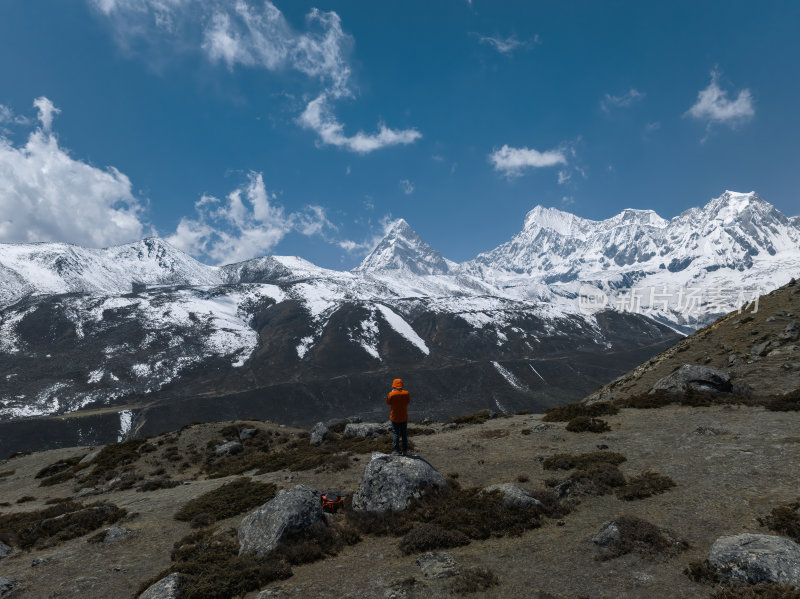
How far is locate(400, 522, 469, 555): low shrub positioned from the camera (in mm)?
12953

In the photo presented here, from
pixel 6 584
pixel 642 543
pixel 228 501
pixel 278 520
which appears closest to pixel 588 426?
pixel 642 543

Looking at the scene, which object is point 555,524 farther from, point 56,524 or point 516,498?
point 56,524

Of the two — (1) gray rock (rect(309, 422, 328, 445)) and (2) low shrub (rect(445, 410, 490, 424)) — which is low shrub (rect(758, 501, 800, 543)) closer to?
(2) low shrub (rect(445, 410, 490, 424))

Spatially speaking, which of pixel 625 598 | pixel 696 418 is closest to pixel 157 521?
pixel 625 598

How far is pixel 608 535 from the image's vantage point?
38.9 ft

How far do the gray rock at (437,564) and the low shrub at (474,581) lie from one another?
0.40 meters

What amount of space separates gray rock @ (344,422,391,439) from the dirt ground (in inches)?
347

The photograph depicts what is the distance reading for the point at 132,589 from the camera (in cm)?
1334

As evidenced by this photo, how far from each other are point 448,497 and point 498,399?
167 metres

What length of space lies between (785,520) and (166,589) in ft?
57.4

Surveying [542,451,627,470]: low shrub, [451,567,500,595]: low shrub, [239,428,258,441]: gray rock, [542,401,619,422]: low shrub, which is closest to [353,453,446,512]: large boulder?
[451,567,500,595]: low shrub

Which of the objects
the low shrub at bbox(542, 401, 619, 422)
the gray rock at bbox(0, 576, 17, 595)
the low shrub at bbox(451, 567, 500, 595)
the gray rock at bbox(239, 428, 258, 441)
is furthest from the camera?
the gray rock at bbox(239, 428, 258, 441)

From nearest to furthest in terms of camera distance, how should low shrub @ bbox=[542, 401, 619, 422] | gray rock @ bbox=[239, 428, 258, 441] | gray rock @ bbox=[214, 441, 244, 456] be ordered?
low shrub @ bbox=[542, 401, 619, 422]
gray rock @ bbox=[214, 441, 244, 456]
gray rock @ bbox=[239, 428, 258, 441]

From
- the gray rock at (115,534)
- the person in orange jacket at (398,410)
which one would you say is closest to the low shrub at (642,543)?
the person in orange jacket at (398,410)
